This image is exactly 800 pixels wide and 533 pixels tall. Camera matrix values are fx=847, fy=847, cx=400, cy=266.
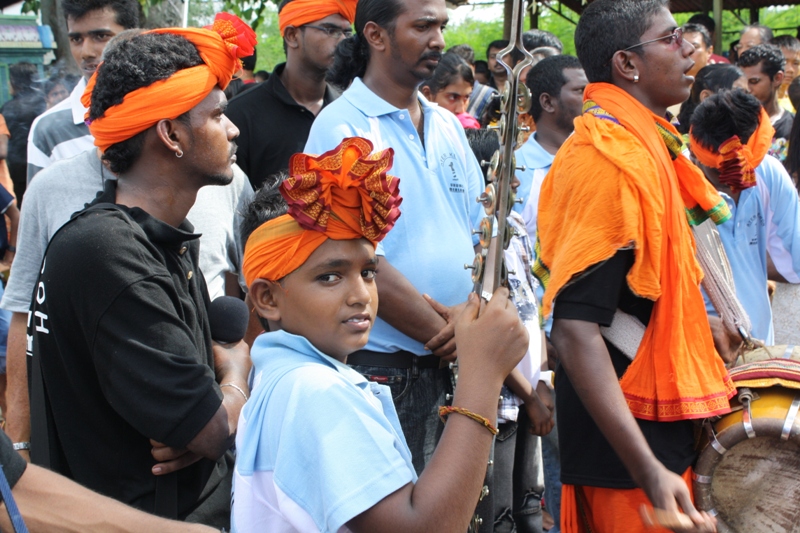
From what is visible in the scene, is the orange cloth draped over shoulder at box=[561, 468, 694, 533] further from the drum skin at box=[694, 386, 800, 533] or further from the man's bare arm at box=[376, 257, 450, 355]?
the man's bare arm at box=[376, 257, 450, 355]

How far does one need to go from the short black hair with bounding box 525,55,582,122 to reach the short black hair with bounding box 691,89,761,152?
95 cm

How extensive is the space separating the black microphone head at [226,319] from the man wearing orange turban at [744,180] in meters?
2.54

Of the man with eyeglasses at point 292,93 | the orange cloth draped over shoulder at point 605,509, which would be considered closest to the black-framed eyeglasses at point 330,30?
the man with eyeglasses at point 292,93

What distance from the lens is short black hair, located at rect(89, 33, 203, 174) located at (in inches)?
95.8

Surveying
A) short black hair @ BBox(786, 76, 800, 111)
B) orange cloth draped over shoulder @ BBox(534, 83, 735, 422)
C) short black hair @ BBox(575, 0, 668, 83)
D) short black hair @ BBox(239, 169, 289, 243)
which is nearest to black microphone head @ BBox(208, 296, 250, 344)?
short black hair @ BBox(239, 169, 289, 243)

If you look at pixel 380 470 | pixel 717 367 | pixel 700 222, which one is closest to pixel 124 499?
pixel 380 470

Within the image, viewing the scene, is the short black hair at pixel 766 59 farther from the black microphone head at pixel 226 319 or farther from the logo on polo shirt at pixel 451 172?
the black microphone head at pixel 226 319

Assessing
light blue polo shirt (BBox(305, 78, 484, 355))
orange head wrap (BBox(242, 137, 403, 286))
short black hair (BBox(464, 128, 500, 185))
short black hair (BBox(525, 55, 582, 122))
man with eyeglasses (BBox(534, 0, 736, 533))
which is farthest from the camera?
short black hair (BBox(525, 55, 582, 122))

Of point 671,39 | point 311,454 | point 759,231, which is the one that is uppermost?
point 671,39

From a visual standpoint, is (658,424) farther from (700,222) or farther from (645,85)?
(645,85)

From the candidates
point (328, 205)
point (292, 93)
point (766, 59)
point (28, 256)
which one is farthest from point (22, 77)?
point (328, 205)

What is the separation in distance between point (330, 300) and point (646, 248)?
3.35 ft

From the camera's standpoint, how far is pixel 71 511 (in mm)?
1563

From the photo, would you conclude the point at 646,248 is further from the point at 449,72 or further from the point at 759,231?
the point at 449,72
